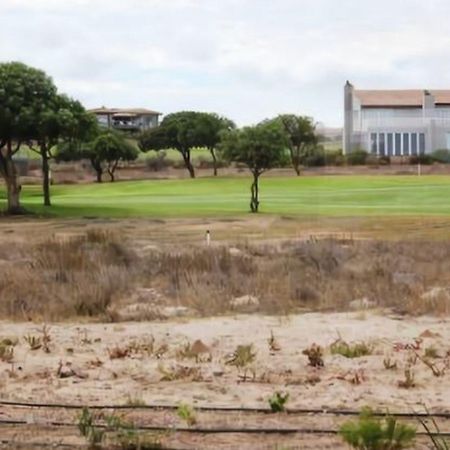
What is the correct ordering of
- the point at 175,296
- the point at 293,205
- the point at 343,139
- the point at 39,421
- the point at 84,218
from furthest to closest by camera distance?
the point at 343,139 → the point at 293,205 → the point at 84,218 → the point at 175,296 → the point at 39,421

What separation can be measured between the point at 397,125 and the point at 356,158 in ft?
17.5

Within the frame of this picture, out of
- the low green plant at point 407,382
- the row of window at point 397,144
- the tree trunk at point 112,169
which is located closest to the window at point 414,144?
the row of window at point 397,144

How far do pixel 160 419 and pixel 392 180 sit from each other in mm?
55557

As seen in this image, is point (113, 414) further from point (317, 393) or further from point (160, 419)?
point (317, 393)

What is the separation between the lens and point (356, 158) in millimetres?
70000

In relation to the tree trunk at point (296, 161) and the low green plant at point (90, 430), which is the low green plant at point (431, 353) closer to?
the low green plant at point (90, 430)

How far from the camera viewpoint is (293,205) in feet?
166

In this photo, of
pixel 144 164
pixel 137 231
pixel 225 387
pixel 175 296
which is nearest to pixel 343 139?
pixel 144 164

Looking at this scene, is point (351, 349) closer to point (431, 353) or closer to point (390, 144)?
point (431, 353)

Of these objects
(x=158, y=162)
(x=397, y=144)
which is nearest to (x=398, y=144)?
(x=397, y=144)

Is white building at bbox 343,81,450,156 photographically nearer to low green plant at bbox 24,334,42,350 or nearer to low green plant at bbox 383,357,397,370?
low green plant at bbox 24,334,42,350

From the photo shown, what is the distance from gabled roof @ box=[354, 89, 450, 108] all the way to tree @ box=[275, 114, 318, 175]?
578 cm

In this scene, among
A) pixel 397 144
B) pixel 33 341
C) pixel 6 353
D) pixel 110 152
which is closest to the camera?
pixel 6 353

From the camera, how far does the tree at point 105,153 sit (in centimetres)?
7444
